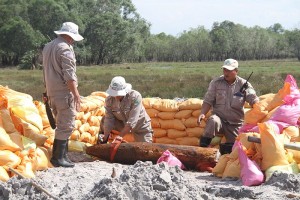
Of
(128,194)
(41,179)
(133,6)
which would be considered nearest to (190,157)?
(41,179)

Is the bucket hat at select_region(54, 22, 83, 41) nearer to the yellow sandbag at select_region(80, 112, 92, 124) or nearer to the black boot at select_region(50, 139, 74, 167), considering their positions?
the black boot at select_region(50, 139, 74, 167)

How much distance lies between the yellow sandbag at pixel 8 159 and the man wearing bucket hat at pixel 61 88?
0.71 metres

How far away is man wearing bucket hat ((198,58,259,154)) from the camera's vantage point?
650 centimetres

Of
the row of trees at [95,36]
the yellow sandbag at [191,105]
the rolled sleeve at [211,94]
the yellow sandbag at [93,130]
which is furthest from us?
the row of trees at [95,36]

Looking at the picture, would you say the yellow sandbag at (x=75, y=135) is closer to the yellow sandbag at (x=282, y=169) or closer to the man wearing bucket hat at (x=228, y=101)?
the man wearing bucket hat at (x=228, y=101)

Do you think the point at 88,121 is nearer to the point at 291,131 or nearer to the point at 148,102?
the point at 148,102

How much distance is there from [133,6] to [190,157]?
206ft

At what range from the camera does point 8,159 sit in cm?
483

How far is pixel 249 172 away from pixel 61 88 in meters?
2.14

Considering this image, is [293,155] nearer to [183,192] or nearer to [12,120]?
[183,192]

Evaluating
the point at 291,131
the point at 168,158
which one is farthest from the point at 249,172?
the point at 168,158

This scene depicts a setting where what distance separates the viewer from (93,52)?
58781 millimetres

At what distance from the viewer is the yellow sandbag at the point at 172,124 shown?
24.0 ft

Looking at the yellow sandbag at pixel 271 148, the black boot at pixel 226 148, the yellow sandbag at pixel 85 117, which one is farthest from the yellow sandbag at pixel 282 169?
the yellow sandbag at pixel 85 117
